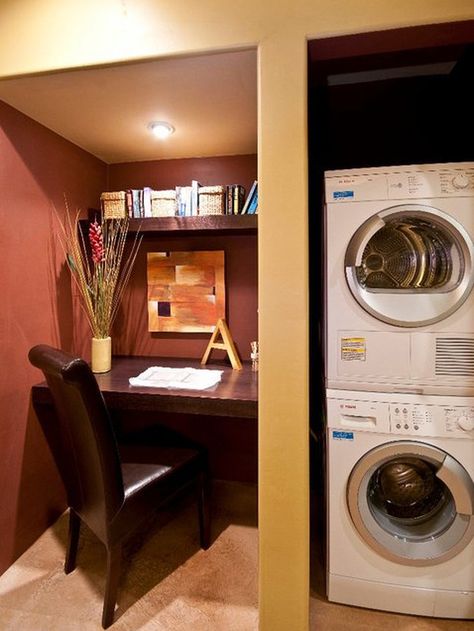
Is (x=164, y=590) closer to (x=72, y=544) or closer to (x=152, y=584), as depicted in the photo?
(x=152, y=584)

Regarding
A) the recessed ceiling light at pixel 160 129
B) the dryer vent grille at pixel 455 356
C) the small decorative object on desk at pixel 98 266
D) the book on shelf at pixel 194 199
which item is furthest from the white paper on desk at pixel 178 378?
the recessed ceiling light at pixel 160 129

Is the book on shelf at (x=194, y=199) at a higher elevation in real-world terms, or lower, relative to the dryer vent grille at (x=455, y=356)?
higher

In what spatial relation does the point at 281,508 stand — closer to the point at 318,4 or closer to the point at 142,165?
the point at 318,4

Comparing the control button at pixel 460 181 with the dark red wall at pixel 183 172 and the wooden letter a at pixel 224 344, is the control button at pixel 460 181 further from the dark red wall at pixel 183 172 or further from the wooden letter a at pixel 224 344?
the wooden letter a at pixel 224 344

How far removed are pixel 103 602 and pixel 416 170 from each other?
2.16m

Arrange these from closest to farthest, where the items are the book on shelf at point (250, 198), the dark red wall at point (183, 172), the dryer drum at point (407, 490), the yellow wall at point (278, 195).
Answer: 1. the yellow wall at point (278, 195)
2. the dryer drum at point (407, 490)
3. the book on shelf at point (250, 198)
4. the dark red wall at point (183, 172)

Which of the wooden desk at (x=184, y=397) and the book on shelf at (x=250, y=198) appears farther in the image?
the book on shelf at (x=250, y=198)

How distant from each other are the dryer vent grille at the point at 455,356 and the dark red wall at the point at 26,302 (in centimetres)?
189

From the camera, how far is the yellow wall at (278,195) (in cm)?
129

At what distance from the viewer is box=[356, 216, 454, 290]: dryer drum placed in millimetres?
1552

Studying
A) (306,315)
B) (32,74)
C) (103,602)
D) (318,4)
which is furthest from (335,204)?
(103,602)

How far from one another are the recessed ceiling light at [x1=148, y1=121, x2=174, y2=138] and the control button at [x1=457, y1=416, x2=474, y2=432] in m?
1.95

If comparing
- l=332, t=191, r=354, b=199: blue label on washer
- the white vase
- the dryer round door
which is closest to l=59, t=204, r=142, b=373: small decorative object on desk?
the white vase

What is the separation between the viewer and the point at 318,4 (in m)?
1.27
